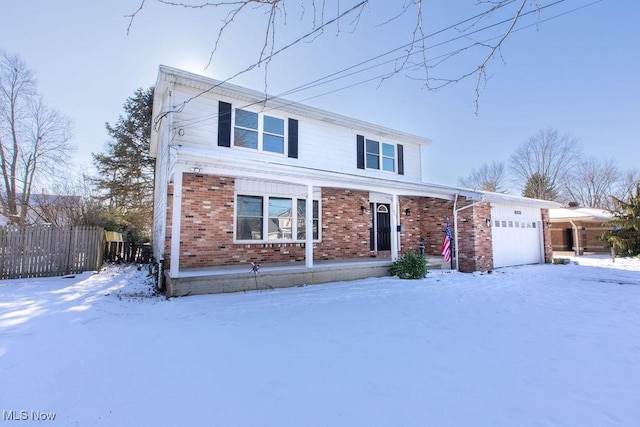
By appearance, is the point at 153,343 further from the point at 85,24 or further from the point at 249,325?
the point at 85,24

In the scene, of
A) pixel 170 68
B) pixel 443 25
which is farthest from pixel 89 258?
pixel 443 25

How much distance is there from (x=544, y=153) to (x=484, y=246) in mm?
26112

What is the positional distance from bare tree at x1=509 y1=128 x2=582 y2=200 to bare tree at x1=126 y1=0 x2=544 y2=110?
33440mm

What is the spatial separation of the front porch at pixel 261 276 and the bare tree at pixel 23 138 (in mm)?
16572

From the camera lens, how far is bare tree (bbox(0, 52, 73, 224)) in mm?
17000

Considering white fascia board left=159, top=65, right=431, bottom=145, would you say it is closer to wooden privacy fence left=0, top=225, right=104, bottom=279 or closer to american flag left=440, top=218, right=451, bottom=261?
american flag left=440, top=218, right=451, bottom=261

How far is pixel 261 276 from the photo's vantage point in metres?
7.57

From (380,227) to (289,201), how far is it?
13.3 feet

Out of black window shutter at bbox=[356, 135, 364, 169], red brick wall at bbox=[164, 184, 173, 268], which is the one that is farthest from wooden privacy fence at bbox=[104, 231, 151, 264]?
black window shutter at bbox=[356, 135, 364, 169]

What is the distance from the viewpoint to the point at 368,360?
3467 mm

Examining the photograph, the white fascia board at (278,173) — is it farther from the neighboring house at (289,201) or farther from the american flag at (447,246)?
the american flag at (447,246)

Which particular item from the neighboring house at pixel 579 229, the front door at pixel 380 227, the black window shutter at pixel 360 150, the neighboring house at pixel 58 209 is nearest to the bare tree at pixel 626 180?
the neighboring house at pixel 579 229

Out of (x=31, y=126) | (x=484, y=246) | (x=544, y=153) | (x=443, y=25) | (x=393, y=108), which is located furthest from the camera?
(x=544, y=153)

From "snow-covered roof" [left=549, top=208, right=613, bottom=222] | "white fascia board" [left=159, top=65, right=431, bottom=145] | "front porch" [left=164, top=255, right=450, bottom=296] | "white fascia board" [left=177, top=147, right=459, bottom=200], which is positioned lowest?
"front porch" [left=164, top=255, right=450, bottom=296]
